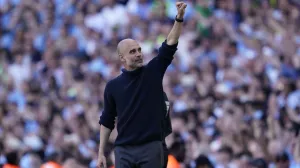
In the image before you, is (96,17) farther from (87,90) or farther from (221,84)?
(221,84)

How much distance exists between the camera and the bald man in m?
6.70

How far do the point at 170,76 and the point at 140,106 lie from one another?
23.0 ft

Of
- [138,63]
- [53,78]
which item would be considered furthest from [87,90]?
[138,63]

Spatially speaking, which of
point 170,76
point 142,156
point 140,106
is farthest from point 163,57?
point 170,76

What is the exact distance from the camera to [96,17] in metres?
16.2

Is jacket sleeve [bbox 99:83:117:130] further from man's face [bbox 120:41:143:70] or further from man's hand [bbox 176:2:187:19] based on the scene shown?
man's hand [bbox 176:2:187:19]

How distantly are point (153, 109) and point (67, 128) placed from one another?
7.09 m

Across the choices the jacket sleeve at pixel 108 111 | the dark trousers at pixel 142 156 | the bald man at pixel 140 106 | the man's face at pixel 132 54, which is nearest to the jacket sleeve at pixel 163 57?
the bald man at pixel 140 106

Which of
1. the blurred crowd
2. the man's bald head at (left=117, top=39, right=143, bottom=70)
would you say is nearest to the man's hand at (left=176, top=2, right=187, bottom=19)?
the man's bald head at (left=117, top=39, right=143, bottom=70)

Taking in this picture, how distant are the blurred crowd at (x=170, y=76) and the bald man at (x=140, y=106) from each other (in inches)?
99.4

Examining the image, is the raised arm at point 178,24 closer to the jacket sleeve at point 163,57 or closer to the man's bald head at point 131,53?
the jacket sleeve at point 163,57

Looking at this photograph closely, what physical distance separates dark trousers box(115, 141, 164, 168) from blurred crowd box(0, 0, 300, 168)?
2.51m

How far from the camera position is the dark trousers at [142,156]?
6699mm

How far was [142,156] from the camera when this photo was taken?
671cm
